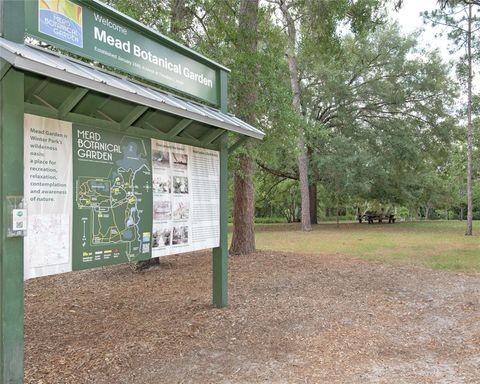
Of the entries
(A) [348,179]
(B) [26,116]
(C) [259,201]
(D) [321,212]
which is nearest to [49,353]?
(B) [26,116]

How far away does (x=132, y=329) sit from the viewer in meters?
4.89

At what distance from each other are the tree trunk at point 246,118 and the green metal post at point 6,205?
529 centimetres

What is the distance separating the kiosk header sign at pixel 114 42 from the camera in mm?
3531

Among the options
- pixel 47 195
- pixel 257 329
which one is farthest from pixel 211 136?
pixel 47 195

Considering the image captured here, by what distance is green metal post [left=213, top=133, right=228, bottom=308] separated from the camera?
5.66 m

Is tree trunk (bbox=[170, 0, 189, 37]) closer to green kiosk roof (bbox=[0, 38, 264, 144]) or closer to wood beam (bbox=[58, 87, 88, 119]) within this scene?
green kiosk roof (bbox=[0, 38, 264, 144])

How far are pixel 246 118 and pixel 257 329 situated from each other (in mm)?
4545

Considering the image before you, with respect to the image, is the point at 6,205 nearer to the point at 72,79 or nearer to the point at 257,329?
the point at 72,79

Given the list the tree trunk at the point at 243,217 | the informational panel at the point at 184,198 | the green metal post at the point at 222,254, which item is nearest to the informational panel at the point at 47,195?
the informational panel at the point at 184,198

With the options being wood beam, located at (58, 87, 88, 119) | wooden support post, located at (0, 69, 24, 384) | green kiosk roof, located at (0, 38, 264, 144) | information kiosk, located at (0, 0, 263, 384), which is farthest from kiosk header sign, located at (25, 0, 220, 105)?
wooden support post, located at (0, 69, 24, 384)

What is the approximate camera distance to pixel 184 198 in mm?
5047

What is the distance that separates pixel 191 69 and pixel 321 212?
39.3 m

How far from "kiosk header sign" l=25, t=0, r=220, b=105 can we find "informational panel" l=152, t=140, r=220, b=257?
2.58 ft

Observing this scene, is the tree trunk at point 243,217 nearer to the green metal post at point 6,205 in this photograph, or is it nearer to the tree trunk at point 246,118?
the tree trunk at point 246,118
